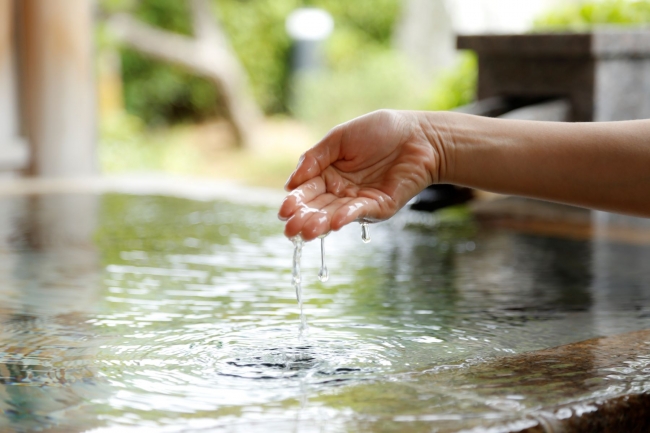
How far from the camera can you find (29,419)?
162cm

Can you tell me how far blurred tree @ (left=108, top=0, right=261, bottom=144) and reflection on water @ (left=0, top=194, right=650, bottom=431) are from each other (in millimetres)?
10300

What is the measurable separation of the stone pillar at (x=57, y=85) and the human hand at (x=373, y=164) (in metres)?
4.63

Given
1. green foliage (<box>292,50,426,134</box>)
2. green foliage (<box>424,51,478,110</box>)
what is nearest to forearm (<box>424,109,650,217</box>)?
green foliage (<box>424,51,478,110</box>)

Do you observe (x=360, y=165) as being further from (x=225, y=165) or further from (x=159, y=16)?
(x=159, y=16)

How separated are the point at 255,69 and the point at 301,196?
14303mm

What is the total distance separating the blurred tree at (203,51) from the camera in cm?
1419

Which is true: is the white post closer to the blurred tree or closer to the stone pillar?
the stone pillar

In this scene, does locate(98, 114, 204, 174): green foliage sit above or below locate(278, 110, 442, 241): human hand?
below

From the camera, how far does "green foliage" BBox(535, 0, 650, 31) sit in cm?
537

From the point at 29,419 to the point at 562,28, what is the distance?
4.70m

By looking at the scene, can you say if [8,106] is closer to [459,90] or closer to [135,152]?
[459,90]

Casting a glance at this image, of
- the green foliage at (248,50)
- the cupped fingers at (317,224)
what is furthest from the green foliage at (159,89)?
the cupped fingers at (317,224)

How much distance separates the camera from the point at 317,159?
2.28 m

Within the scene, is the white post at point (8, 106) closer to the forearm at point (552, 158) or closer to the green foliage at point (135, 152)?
the forearm at point (552, 158)
